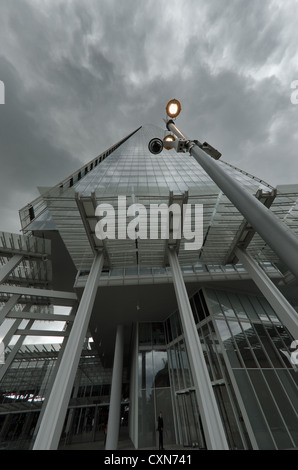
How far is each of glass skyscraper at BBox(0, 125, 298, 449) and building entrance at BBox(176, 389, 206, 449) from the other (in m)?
0.09

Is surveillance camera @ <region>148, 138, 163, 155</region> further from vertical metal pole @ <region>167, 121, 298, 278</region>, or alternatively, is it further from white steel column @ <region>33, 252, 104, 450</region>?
white steel column @ <region>33, 252, 104, 450</region>

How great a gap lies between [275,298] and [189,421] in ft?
34.6

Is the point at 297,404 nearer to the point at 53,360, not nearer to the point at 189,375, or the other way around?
the point at 189,375

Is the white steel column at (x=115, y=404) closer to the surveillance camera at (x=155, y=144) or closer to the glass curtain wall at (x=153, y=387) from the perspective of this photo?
the glass curtain wall at (x=153, y=387)

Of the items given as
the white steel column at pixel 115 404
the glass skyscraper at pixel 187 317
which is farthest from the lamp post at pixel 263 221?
the white steel column at pixel 115 404

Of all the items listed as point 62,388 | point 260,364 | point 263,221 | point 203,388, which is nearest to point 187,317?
point 203,388

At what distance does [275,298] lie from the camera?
383 inches

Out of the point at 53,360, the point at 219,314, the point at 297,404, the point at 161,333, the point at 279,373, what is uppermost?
the point at 53,360

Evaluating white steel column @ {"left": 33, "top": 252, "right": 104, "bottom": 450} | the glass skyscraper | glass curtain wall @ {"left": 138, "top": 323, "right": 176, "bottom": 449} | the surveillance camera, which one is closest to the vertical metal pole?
the surveillance camera

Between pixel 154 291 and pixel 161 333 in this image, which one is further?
pixel 161 333

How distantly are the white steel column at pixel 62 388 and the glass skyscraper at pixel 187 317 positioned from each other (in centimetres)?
4

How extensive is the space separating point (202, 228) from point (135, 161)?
2420 cm
